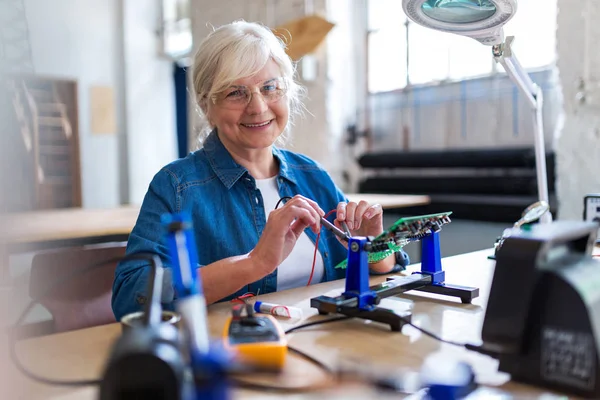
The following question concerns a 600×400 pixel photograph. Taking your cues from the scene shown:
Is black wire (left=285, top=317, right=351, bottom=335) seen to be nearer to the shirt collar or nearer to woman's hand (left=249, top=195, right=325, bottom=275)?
woman's hand (left=249, top=195, right=325, bottom=275)

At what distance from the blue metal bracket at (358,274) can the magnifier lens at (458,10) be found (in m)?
0.56

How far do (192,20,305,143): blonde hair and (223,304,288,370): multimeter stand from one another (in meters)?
0.72

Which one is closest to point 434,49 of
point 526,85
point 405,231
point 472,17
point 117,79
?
point 526,85

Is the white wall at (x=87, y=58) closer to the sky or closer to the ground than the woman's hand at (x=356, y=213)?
closer to the sky

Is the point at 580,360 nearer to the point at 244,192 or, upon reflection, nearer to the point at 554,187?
the point at 244,192

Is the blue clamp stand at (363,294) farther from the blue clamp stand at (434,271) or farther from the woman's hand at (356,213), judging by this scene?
the woman's hand at (356,213)

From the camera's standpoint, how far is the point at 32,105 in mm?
5410

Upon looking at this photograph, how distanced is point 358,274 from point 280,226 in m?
0.17

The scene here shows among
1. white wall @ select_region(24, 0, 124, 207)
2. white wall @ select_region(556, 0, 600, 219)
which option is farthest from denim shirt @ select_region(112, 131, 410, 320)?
white wall @ select_region(24, 0, 124, 207)

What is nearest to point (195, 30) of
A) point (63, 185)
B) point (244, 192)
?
point (63, 185)

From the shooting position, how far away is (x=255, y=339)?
672 millimetres

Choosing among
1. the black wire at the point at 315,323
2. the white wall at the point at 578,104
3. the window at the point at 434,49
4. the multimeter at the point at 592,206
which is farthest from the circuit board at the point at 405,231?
the window at the point at 434,49

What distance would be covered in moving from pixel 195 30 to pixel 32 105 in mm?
1862

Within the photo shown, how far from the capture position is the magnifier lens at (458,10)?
43.9 inches
